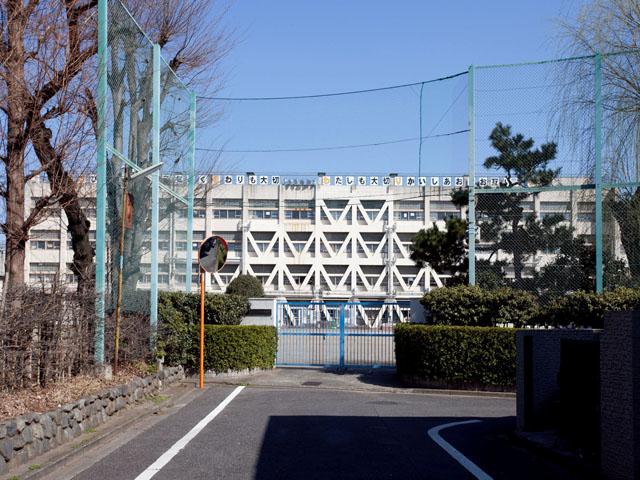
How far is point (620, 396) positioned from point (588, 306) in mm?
9550

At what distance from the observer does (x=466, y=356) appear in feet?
58.4

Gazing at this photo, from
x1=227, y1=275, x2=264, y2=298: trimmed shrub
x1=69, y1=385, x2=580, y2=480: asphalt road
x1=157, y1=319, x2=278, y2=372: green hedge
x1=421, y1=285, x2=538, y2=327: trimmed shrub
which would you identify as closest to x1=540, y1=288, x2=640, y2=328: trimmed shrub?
x1=421, y1=285, x2=538, y2=327: trimmed shrub

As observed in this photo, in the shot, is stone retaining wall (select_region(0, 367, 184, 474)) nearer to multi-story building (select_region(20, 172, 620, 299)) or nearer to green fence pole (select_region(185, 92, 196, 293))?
green fence pole (select_region(185, 92, 196, 293))

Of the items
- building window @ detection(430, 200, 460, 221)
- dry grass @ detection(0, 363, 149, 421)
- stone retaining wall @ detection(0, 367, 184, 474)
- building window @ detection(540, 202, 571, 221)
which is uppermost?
building window @ detection(430, 200, 460, 221)

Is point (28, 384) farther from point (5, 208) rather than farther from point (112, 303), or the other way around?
point (5, 208)

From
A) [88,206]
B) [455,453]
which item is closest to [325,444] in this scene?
[455,453]

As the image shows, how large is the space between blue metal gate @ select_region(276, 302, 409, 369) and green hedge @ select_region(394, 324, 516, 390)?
3.94m

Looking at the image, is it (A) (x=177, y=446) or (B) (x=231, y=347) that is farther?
(B) (x=231, y=347)

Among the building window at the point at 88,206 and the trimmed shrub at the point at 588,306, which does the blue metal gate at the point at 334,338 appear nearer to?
the trimmed shrub at the point at 588,306

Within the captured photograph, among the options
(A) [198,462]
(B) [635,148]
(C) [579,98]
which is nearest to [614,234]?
(B) [635,148]

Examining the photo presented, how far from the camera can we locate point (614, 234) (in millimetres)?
18266

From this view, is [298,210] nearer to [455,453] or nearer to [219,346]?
[219,346]

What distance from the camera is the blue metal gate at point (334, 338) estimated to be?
22938mm

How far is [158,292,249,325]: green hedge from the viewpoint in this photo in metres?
18.8
